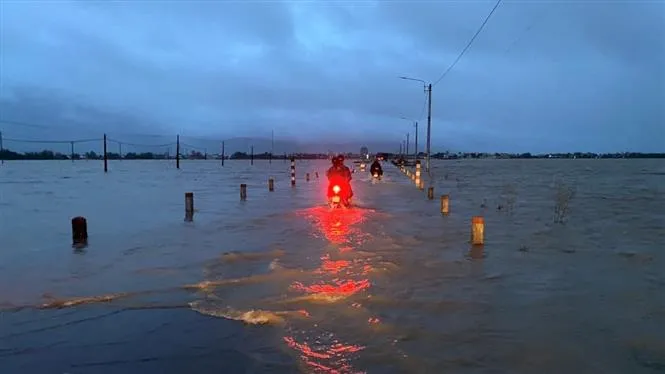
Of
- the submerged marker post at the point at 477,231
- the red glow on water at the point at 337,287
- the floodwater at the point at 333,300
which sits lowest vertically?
the floodwater at the point at 333,300

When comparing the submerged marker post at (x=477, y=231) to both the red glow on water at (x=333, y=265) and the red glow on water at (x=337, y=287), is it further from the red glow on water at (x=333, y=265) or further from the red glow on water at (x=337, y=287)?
the red glow on water at (x=337, y=287)

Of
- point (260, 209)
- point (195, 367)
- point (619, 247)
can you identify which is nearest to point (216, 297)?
point (195, 367)

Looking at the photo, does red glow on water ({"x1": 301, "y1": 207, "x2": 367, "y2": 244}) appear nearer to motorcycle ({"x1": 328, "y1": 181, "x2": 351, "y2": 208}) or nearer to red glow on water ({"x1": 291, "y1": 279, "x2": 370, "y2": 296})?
motorcycle ({"x1": 328, "y1": 181, "x2": 351, "y2": 208})

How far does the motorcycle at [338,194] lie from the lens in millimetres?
22672

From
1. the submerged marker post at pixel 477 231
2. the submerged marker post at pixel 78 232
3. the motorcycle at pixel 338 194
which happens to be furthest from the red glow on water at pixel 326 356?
the motorcycle at pixel 338 194

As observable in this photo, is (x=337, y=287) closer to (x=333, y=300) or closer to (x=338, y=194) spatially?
(x=333, y=300)

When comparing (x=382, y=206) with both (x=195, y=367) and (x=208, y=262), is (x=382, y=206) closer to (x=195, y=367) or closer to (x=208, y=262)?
(x=208, y=262)

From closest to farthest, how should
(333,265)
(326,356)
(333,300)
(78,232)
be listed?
(326,356) < (333,300) < (333,265) < (78,232)

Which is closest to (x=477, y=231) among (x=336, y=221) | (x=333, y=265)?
(x=333, y=265)

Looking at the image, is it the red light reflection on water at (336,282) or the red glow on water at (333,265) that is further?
the red glow on water at (333,265)

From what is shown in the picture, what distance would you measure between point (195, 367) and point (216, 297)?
2.78 m

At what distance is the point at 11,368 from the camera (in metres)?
5.85

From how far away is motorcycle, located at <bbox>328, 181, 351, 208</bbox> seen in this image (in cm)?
2267

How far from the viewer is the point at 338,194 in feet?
74.8
